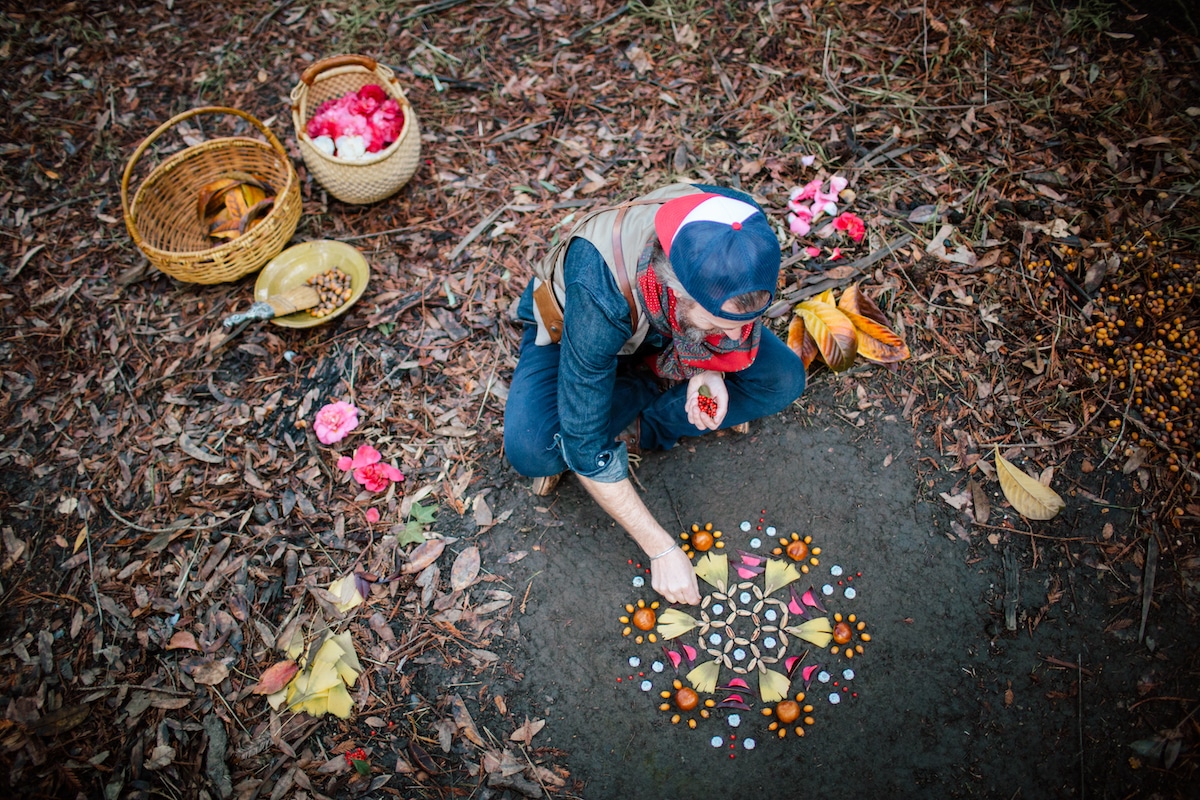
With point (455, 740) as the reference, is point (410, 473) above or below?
above

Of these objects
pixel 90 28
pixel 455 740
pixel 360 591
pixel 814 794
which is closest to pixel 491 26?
pixel 90 28

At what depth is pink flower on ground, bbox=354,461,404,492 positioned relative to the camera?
3238 millimetres

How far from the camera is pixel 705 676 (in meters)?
2.85

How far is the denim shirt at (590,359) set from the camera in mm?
2201

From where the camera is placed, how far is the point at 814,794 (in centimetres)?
266

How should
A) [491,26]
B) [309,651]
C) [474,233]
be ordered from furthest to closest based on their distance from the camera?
[491,26] < [474,233] < [309,651]

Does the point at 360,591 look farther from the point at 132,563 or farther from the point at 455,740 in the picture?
the point at 132,563

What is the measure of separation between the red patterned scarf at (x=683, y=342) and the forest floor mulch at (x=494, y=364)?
35.3 inches

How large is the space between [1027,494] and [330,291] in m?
3.60

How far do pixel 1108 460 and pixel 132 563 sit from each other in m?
4.60

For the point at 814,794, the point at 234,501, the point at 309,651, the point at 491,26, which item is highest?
the point at 491,26

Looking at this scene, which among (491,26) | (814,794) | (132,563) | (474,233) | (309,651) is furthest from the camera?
(491,26)

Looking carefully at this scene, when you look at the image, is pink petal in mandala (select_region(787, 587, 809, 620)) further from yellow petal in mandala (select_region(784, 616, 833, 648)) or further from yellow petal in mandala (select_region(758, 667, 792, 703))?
yellow petal in mandala (select_region(758, 667, 792, 703))

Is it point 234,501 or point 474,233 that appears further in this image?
point 474,233
